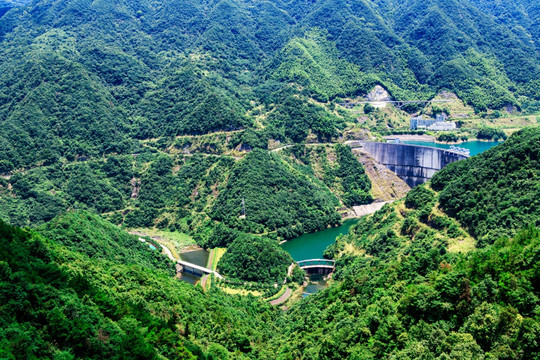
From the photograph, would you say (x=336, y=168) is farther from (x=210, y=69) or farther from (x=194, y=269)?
(x=210, y=69)

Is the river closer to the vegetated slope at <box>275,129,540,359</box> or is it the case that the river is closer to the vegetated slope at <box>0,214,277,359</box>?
the vegetated slope at <box>275,129,540,359</box>

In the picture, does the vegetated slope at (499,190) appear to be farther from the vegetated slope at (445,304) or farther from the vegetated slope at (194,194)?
the vegetated slope at (194,194)

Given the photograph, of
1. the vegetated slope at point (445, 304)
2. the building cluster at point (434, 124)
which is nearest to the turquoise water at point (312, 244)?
the vegetated slope at point (445, 304)

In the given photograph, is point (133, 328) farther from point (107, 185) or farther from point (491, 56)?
point (491, 56)

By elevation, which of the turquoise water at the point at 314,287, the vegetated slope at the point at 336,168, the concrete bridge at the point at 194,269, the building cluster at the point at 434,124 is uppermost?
the building cluster at the point at 434,124

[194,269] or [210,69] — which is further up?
[210,69]

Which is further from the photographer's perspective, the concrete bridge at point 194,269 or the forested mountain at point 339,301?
the concrete bridge at point 194,269

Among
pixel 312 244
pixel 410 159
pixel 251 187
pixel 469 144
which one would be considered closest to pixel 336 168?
pixel 410 159
